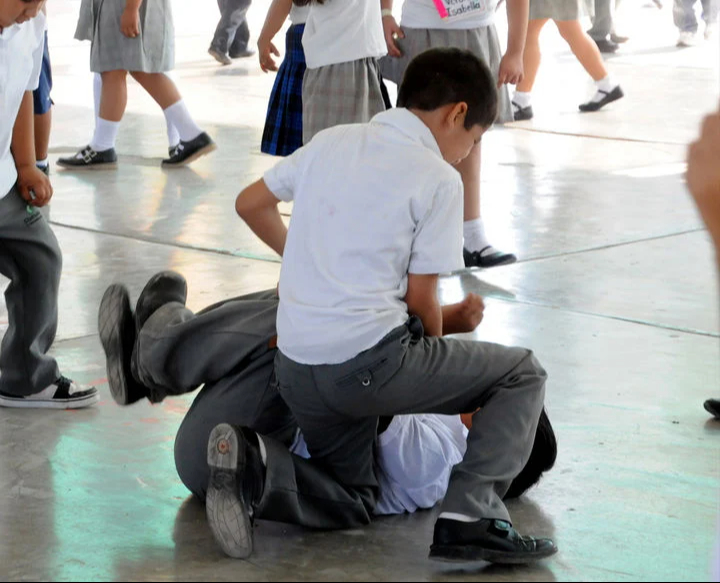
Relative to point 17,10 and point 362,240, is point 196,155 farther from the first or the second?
point 362,240

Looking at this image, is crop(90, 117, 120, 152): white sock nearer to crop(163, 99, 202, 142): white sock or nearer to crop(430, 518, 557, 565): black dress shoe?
crop(163, 99, 202, 142): white sock

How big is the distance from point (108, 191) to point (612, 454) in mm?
3935

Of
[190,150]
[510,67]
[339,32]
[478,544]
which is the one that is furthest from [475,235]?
[478,544]

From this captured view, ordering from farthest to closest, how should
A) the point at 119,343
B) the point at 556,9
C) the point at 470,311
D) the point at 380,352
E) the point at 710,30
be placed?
1. the point at 710,30
2. the point at 556,9
3. the point at 119,343
4. the point at 470,311
5. the point at 380,352

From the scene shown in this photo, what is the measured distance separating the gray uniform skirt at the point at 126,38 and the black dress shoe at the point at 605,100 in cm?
308

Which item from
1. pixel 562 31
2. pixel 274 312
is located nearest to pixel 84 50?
pixel 562 31

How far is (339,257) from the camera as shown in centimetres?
269

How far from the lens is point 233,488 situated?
2.62 metres

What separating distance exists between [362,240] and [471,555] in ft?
2.13

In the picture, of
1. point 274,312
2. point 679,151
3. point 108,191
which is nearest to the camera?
point 274,312

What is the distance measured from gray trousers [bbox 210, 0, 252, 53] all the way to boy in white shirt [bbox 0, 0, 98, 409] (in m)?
8.16

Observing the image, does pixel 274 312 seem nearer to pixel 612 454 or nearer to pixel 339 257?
pixel 339 257

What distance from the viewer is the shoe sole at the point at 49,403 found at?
3564 millimetres

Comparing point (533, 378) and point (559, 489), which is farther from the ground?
point (533, 378)
